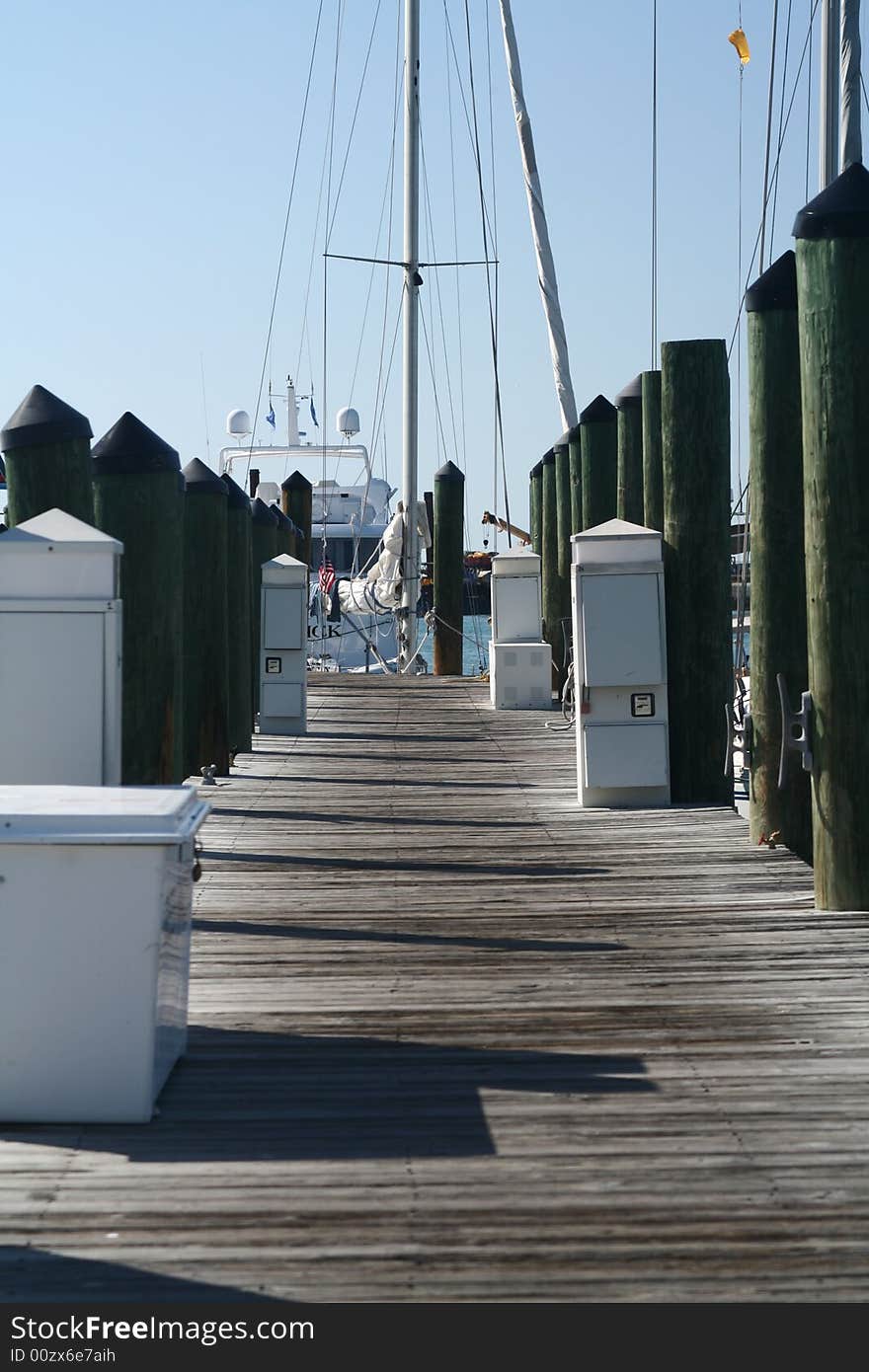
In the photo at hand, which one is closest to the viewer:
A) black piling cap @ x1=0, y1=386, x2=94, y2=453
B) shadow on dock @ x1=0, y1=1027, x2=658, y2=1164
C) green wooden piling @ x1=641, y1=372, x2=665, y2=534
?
shadow on dock @ x1=0, y1=1027, x2=658, y2=1164

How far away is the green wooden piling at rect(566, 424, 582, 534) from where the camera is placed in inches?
769

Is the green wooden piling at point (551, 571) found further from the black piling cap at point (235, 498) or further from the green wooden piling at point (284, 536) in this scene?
the black piling cap at point (235, 498)

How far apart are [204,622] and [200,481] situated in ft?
3.87

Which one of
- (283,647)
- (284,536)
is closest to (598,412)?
(283,647)

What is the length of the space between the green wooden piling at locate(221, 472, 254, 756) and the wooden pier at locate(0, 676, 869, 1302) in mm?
5893

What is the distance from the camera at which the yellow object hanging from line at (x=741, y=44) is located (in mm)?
15102

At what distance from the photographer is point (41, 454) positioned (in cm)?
784

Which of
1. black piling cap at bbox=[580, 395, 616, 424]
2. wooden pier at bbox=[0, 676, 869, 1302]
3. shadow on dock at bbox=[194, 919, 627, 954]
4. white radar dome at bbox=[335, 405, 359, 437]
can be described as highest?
white radar dome at bbox=[335, 405, 359, 437]

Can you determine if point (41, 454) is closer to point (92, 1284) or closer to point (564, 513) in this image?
point (92, 1284)

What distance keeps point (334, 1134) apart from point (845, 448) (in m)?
4.00

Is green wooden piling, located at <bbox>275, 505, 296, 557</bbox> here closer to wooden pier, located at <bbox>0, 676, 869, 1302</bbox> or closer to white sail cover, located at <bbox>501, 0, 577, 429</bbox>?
white sail cover, located at <bbox>501, 0, 577, 429</bbox>

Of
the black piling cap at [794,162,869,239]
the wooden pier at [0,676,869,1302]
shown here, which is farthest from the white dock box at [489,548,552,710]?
the black piling cap at [794,162,869,239]

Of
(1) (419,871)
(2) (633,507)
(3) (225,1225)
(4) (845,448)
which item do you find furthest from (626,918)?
(2) (633,507)

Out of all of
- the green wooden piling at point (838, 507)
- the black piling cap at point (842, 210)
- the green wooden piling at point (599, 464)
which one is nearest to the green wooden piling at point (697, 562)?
the green wooden piling at point (838, 507)
